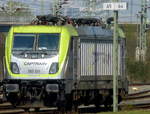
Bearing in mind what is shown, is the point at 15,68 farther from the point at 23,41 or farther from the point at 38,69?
the point at 23,41

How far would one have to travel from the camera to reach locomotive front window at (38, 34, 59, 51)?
21500 millimetres

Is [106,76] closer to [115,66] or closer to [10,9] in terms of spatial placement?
[115,66]

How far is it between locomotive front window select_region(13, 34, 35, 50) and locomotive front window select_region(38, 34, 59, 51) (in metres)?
0.27

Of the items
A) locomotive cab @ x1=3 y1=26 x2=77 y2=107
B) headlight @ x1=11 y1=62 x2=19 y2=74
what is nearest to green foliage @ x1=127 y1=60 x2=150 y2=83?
locomotive cab @ x1=3 y1=26 x2=77 y2=107

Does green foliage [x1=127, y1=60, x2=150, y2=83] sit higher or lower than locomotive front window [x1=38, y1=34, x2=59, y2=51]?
lower

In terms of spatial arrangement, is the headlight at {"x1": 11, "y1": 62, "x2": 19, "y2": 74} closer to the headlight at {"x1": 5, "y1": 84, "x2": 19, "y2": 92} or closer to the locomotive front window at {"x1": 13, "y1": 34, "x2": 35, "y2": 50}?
the headlight at {"x1": 5, "y1": 84, "x2": 19, "y2": 92}

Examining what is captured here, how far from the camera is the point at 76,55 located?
22.2 m

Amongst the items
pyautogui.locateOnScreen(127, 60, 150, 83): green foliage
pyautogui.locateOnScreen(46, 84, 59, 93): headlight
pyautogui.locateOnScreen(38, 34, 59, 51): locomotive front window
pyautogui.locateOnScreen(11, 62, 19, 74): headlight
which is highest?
pyautogui.locateOnScreen(38, 34, 59, 51): locomotive front window

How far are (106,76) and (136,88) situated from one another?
18.3 meters

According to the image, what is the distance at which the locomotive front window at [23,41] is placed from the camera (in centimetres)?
2170

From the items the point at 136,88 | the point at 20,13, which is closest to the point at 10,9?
the point at 20,13

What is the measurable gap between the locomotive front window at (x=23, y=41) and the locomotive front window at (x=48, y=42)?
0.27 m

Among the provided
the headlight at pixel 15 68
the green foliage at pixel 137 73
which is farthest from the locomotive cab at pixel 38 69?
the green foliage at pixel 137 73

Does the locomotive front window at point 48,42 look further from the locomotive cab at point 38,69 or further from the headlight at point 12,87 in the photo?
the headlight at point 12,87
